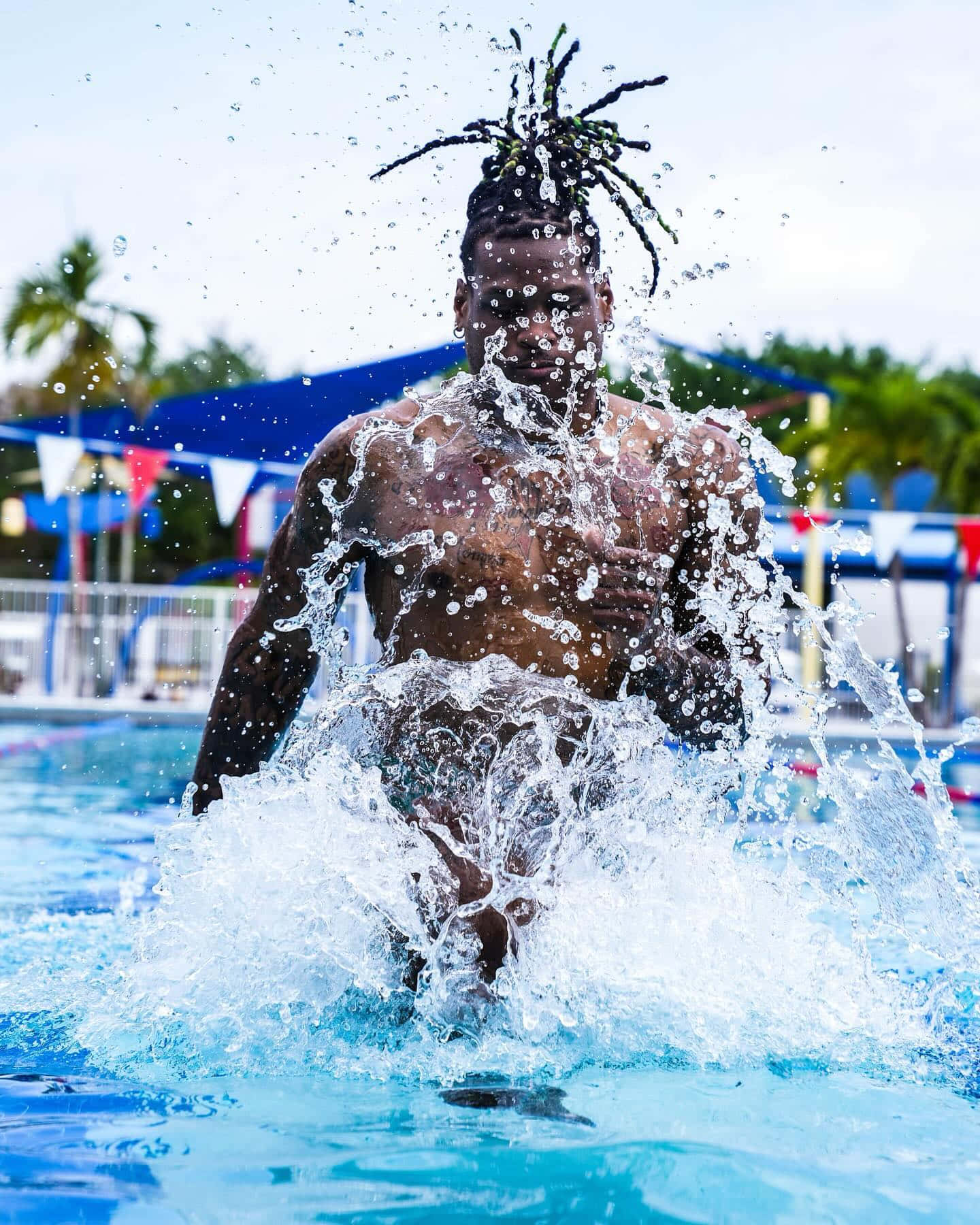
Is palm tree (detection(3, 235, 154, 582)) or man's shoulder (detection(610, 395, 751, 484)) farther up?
palm tree (detection(3, 235, 154, 582))

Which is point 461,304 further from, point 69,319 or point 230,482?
point 69,319

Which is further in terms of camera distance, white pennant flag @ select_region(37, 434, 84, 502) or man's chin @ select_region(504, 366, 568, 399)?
white pennant flag @ select_region(37, 434, 84, 502)

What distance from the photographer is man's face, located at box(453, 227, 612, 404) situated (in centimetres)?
224

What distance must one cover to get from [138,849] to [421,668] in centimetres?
348

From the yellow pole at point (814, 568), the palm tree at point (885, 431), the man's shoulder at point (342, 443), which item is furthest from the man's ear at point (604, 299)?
the palm tree at point (885, 431)

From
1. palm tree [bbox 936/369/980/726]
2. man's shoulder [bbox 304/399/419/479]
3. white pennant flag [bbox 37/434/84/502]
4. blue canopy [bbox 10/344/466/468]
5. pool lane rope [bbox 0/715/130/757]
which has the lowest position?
pool lane rope [bbox 0/715/130/757]

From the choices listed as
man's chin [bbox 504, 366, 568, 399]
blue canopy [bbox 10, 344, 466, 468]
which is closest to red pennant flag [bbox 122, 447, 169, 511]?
blue canopy [bbox 10, 344, 466, 468]

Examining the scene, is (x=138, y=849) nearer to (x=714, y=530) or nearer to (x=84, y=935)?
(x=84, y=935)

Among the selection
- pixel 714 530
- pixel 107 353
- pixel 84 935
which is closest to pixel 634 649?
pixel 714 530

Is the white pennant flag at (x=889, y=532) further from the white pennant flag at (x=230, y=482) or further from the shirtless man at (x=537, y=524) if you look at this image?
the shirtless man at (x=537, y=524)

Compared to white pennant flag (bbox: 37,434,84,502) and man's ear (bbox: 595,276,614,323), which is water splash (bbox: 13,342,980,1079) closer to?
man's ear (bbox: 595,276,614,323)

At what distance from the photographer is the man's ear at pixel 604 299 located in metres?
2.34

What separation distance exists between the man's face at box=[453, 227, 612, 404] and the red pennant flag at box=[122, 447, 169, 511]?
10177 millimetres

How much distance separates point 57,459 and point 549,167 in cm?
969
